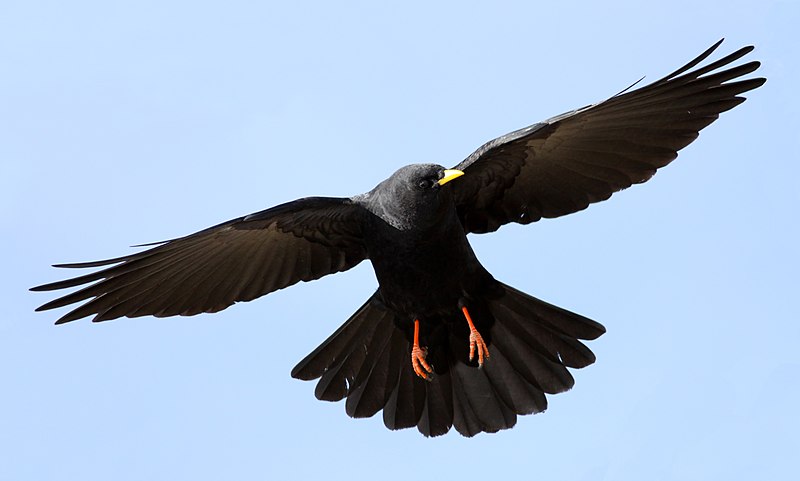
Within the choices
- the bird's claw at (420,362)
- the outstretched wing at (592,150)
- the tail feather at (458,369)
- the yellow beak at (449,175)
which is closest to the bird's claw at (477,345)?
the tail feather at (458,369)

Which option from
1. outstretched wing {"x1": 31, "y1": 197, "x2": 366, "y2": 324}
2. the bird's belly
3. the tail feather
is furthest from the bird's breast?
outstretched wing {"x1": 31, "y1": 197, "x2": 366, "y2": 324}

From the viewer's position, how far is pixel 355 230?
9.45m

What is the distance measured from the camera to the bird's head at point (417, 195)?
855 cm

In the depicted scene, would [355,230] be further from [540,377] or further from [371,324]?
[540,377]

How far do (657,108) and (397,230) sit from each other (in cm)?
221

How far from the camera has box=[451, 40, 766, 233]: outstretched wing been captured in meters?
9.02

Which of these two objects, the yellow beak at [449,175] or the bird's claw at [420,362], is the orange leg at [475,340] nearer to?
the bird's claw at [420,362]

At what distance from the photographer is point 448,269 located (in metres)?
9.04

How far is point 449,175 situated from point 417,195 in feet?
0.89

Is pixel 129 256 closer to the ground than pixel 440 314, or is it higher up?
higher up

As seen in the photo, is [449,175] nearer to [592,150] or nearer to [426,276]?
[426,276]

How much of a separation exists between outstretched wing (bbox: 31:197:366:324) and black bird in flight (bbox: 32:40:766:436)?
1 centimetres

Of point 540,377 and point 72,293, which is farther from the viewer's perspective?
point 540,377

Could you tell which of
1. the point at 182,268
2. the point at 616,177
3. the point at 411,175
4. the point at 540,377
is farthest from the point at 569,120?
the point at 182,268
